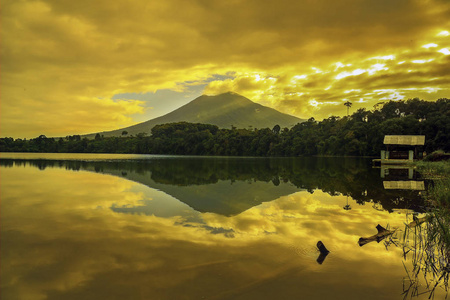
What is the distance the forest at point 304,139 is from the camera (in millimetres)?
54875

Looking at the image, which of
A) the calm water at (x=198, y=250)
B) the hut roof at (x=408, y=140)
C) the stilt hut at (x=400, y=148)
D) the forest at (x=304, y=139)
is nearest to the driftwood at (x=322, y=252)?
the calm water at (x=198, y=250)

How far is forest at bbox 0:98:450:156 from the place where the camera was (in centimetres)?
5488

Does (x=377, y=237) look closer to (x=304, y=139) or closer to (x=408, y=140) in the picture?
(x=408, y=140)

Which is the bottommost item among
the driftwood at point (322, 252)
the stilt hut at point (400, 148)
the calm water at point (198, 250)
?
the calm water at point (198, 250)

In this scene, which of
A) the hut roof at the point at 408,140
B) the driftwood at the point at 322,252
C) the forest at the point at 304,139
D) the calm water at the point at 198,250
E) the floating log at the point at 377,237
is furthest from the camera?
the forest at the point at 304,139

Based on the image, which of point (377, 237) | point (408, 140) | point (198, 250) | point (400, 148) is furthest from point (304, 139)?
Answer: point (198, 250)

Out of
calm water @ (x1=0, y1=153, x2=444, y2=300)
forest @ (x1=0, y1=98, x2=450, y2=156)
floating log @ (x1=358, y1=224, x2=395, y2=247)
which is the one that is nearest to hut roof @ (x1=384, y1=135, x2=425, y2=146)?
forest @ (x1=0, y1=98, x2=450, y2=156)

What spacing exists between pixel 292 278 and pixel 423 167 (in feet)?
99.3

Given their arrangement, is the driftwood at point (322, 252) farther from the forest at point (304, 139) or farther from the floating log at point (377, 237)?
the forest at point (304, 139)

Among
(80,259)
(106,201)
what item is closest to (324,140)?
(106,201)

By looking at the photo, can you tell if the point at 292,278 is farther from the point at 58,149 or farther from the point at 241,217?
the point at 58,149

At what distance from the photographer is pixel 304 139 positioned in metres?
86.9

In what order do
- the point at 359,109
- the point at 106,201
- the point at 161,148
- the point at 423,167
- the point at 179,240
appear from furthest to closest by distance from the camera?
the point at 161,148 → the point at 359,109 → the point at 423,167 → the point at 106,201 → the point at 179,240

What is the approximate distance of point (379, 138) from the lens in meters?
63.5
